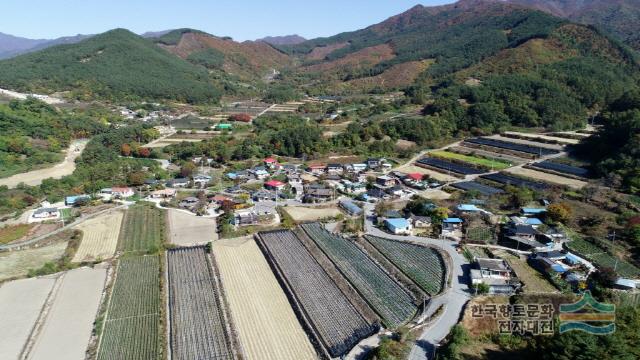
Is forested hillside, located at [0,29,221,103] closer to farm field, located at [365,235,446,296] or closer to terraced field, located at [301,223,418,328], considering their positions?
terraced field, located at [301,223,418,328]

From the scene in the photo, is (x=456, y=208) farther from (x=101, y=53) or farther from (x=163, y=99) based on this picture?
(x=101, y=53)

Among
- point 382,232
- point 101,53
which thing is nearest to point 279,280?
point 382,232

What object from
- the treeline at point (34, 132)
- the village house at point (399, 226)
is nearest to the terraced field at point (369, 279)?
the village house at point (399, 226)

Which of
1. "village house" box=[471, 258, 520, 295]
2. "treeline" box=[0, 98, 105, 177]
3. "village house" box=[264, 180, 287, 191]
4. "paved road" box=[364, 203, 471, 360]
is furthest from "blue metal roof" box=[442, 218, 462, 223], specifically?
"treeline" box=[0, 98, 105, 177]

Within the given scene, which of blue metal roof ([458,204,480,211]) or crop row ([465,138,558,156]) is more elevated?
crop row ([465,138,558,156])

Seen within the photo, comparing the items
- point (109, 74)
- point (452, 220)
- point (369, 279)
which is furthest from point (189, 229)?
point (109, 74)

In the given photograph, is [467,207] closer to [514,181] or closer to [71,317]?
[514,181]

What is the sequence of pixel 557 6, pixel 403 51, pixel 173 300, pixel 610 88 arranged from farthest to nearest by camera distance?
1. pixel 557 6
2. pixel 403 51
3. pixel 610 88
4. pixel 173 300
